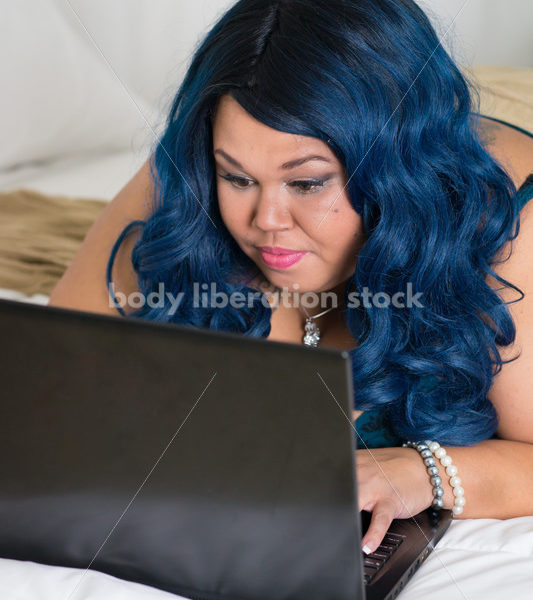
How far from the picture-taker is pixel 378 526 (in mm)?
809

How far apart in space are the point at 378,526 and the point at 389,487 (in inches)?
3.1

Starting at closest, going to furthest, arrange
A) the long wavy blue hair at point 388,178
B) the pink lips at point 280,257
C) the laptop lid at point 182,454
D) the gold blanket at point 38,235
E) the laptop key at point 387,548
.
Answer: the laptop lid at point 182,454 → the laptop key at point 387,548 → the long wavy blue hair at point 388,178 → the pink lips at point 280,257 → the gold blanket at point 38,235

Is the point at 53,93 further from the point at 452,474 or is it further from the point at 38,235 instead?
the point at 452,474

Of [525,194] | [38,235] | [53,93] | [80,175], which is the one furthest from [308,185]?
[53,93]

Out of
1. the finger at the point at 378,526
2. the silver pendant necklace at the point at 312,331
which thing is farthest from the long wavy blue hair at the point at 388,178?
the finger at the point at 378,526

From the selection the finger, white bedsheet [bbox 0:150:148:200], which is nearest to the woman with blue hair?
the finger

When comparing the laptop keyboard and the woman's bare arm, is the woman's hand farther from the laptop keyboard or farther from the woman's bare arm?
the woman's bare arm

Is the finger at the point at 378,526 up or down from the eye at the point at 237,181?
down

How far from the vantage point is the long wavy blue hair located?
3.05ft

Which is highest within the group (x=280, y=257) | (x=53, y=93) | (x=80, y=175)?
(x=280, y=257)

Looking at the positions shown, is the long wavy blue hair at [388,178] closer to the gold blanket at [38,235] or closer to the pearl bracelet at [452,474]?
the pearl bracelet at [452,474]

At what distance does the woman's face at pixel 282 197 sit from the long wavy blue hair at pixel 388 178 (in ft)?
0.06

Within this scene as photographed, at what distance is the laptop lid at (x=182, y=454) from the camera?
54 centimetres

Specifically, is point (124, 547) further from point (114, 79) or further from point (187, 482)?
point (114, 79)
